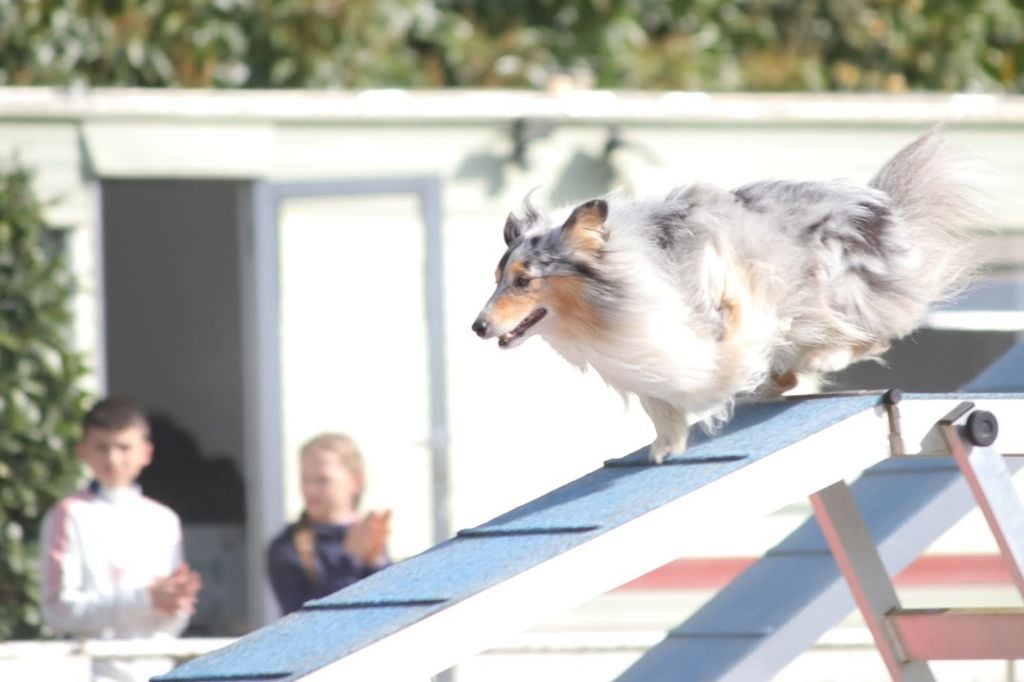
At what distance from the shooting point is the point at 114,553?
6.63 metres

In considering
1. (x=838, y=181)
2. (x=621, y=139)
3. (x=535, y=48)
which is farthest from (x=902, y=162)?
(x=535, y=48)

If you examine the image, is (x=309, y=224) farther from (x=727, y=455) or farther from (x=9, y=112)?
(x=727, y=455)

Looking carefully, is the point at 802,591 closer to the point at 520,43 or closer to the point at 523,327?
the point at 523,327

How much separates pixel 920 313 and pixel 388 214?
470 cm

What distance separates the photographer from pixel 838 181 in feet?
15.2

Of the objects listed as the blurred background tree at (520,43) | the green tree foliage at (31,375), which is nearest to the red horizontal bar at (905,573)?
the green tree foliage at (31,375)

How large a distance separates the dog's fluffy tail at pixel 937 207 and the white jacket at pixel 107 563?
121 inches

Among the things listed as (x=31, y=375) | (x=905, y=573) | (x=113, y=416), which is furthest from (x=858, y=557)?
(x=31, y=375)

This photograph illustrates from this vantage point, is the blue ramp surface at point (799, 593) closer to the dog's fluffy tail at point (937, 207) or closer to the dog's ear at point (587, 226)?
the dog's fluffy tail at point (937, 207)

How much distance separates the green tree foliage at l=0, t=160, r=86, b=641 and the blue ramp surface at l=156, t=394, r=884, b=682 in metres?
4.25

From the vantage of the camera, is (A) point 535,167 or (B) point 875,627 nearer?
(B) point 875,627

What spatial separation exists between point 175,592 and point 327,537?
0.71m

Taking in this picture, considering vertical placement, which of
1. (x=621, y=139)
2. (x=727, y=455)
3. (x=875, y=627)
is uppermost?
(x=621, y=139)

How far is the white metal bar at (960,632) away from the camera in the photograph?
4492 mm
